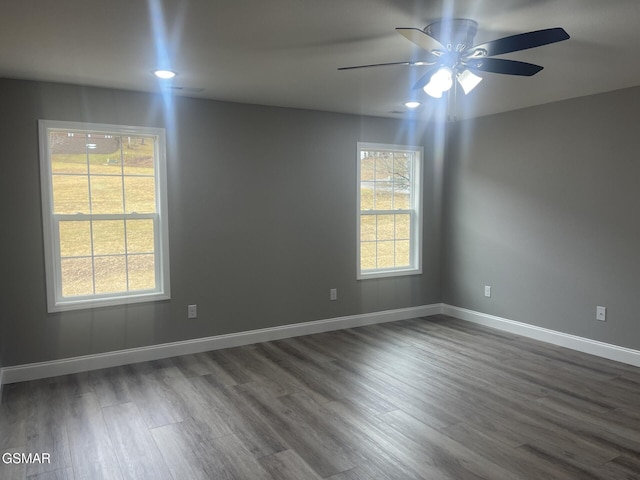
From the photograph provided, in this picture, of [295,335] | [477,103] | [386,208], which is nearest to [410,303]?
[386,208]

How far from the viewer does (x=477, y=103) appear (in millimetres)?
4562

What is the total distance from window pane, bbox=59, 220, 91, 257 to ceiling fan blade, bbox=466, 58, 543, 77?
3268 mm

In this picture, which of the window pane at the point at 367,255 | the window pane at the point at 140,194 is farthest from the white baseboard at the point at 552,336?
the window pane at the point at 140,194

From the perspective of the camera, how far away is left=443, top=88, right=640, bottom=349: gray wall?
406 centimetres

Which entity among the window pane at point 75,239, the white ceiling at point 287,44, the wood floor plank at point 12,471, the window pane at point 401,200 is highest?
the white ceiling at point 287,44

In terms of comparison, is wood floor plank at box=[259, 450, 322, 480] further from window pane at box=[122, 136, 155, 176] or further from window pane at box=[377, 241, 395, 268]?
window pane at box=[377, 241, 395, 268]

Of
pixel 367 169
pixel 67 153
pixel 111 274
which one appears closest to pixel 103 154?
pixel 67 153

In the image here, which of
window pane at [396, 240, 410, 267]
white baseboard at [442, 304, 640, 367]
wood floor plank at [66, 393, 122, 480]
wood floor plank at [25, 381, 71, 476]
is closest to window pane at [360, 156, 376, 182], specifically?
window pane at [396, 240, 410, 267]

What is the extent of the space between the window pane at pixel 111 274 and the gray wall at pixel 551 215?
3.76m

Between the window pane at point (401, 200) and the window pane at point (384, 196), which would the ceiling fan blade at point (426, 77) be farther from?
the window pane at point (401, 200)

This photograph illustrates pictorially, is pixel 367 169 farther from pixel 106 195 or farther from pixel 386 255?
pixel 106 195

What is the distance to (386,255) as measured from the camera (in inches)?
221

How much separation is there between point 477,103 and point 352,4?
2729 mm

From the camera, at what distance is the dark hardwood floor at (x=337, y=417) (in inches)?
99.6
